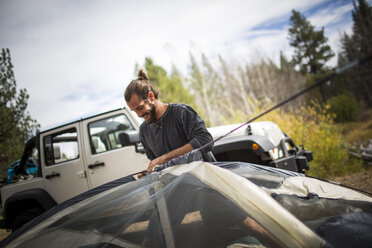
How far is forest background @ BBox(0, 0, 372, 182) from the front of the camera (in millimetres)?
6234

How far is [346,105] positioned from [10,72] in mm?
21836

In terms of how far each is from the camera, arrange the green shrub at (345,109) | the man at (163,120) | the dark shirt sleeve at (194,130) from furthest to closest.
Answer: the green shrub at (345,109) → the man at (163,120) → the dark shirt sleeve at (194,130)

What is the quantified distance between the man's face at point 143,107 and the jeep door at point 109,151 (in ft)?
4.85

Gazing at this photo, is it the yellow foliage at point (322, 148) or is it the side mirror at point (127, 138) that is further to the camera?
the yellow foliage at point (322, 148)

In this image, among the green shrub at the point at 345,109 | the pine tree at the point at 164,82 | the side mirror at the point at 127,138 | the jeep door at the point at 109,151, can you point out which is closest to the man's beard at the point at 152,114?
the side mirror at the point at 127,138

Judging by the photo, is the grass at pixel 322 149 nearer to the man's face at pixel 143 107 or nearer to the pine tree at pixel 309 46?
the man's face at pixel 143 107

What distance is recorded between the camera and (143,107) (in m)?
2.05

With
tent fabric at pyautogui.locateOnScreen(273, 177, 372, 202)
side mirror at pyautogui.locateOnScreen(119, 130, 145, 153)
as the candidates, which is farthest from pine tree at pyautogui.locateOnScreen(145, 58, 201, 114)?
tent fabric at pyautogui.locateOnScreen(273, 177, 372, 202)

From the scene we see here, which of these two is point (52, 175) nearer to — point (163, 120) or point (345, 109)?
point (163, 120)

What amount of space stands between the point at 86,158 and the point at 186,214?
9.76 feet

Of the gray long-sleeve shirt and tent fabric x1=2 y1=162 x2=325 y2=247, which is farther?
the gray long-sleeve shirt

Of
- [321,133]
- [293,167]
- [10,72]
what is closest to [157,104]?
[293,167]

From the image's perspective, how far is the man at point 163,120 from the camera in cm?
192

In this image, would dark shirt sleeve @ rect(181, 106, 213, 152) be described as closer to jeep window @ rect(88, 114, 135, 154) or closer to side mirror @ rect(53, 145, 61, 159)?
jeep window @ rect(88, 114, 135, 154)
